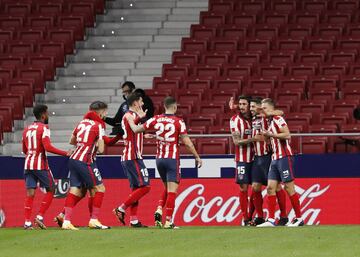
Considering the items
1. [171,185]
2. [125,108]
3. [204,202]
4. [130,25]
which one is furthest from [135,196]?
[130,25]

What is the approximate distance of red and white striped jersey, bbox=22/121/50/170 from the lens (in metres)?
19.3

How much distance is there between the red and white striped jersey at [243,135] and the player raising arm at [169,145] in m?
1.33

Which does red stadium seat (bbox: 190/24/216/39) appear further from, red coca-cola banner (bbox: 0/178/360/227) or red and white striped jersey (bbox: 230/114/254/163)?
red and white striped jersey (bbox: 230/114/254/163)

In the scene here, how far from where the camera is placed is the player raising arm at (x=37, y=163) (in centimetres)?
1920

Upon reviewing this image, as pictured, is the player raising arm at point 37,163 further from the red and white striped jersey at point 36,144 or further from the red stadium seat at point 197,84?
the red stadium seat at point 197,84

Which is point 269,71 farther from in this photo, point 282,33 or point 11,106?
point 11,106

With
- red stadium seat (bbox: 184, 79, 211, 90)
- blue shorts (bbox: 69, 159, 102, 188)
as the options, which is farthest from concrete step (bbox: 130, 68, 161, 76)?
blue shorts (bbox: 69, 159, 102, 188)

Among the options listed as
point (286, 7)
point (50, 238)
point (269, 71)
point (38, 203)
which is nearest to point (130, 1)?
point (286, 7)

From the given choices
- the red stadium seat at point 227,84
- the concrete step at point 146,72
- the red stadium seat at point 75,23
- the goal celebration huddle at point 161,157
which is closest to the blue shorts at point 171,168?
the goal celebration huddle at point 161,157

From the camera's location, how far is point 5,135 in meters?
25.4

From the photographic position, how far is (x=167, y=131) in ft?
61.1

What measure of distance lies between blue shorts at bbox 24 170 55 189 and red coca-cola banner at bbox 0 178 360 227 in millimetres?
2584

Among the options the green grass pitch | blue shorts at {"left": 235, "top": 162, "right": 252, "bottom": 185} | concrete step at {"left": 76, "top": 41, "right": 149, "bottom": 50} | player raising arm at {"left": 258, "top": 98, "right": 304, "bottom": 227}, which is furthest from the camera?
concrete step at {"left": 76, "top": 41, "right": 149, "bottom": 50}

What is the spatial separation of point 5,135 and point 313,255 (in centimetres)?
1226
